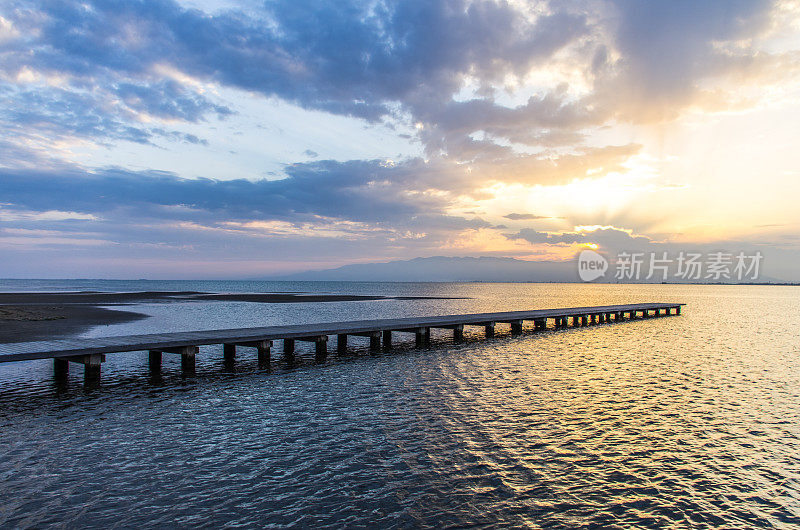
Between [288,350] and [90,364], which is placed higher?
[90,364]

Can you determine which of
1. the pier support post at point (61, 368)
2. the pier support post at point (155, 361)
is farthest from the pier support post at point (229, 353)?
the pier support post at point (61, 368)

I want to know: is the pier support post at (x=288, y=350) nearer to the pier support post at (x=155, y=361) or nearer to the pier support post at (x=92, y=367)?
the pier support post at (x=155, y=361)

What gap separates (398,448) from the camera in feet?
35.3

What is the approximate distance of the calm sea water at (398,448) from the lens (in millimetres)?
7891

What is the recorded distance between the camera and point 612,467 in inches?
392

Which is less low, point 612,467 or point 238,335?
point 238,335

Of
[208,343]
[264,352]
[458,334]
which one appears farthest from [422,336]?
[208,343]

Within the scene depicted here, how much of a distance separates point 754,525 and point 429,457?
5667 mm

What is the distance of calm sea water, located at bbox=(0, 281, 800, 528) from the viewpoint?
7891 mm

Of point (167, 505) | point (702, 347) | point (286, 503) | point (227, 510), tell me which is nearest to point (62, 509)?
point (167, 505)

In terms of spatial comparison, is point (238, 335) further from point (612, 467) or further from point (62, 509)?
point (612, 467)

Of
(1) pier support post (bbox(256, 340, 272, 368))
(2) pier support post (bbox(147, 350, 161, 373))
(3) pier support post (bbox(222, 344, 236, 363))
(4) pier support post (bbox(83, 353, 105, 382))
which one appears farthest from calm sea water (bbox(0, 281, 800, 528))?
(1) pier support post (bbox(256, 340, 272, 368))

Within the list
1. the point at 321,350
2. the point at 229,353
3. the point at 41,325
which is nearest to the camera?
the point at 229,353

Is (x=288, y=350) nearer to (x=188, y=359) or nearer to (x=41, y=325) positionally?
(x=188, y=359)
